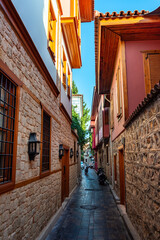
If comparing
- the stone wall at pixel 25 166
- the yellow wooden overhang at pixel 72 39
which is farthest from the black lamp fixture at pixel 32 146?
the yellow wooden overhang at pixel 72 39

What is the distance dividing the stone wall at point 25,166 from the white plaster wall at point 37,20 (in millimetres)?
581

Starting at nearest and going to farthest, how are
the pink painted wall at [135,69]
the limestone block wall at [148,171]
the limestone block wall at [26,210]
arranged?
the limestone block wall at [26,210], the limestone block wall at [148,171], the pink painted wall at [135,69]

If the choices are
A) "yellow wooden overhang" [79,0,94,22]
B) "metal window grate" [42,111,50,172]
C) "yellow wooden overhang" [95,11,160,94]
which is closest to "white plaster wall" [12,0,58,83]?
"metal window grate" [42,111,50,172]

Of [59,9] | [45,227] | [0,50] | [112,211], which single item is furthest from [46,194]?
[59,9]

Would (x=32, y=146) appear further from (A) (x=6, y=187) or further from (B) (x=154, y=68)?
(B) (x=154, y=68)

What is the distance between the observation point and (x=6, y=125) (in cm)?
338

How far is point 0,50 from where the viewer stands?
9.89ft

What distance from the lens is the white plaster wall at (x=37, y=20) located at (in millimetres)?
4087

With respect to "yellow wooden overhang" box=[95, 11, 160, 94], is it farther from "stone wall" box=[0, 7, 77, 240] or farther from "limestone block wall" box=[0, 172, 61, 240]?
"limestone block wall" box=[0, 172, 61, 240]

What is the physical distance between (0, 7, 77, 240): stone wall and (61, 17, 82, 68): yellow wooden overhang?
4299mm

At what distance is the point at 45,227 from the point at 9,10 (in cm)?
479

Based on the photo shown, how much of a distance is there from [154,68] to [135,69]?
0.60 meters

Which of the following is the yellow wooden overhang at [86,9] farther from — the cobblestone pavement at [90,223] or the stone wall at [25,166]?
the cobblestone pavement at [90,223]

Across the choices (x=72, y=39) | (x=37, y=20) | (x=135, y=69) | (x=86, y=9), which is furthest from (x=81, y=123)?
(x=37, y=20)
